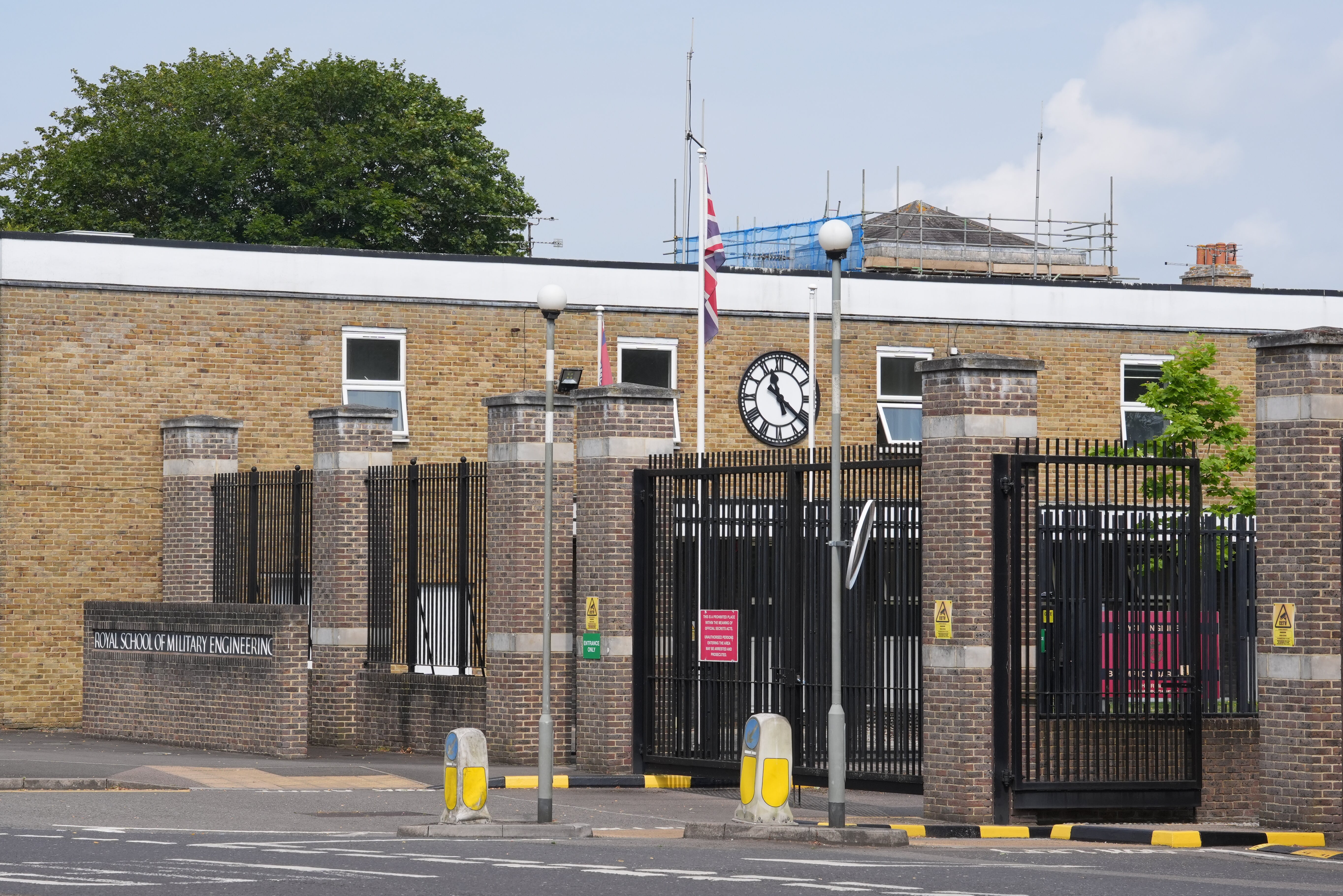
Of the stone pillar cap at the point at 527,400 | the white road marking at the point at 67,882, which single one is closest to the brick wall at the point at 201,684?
the stone pillar cap at the point at 527,400

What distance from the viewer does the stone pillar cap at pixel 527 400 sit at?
23.0m

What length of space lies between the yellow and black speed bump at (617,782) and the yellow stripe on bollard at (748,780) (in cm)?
395

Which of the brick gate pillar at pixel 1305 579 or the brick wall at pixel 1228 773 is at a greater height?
the brick gate pillar at pixel 1305 579

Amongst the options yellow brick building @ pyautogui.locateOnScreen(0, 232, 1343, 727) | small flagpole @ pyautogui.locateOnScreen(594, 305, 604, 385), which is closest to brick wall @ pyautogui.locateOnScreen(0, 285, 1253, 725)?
yellow brick building @ pyautogui.locateOnScreen(0, 232, 1343, 727)

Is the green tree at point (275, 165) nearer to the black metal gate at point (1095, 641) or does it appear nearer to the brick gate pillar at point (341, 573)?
the brick gate pillar at point (341, 573)

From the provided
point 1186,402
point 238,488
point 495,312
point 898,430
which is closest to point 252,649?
point 238,488

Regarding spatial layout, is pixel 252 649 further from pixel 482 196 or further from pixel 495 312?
pixel 482 196

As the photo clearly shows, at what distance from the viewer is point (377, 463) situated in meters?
26.1

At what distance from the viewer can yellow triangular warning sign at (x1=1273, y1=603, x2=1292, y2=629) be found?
1745 centimetres

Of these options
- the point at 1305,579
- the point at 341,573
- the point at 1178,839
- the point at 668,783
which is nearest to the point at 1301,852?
the point at 1178,839

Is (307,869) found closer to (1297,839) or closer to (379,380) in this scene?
(1297,839)

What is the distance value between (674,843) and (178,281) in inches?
637

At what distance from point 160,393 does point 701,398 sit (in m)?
7.98

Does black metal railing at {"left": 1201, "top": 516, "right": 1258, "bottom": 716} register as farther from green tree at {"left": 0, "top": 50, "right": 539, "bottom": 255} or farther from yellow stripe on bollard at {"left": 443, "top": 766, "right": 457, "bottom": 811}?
green tree at {"left": 0, "top": 50, "right": 539, "bottom": 255}
